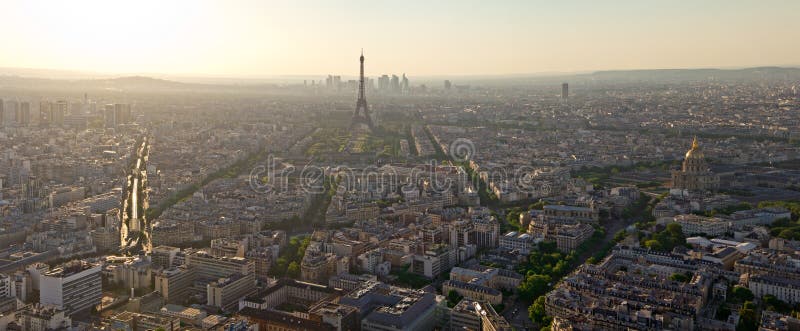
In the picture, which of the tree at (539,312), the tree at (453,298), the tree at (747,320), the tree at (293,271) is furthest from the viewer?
the tree at (293,271)

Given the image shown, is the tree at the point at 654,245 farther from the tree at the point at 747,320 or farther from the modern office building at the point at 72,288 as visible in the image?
the modern office building at the point at 72,288

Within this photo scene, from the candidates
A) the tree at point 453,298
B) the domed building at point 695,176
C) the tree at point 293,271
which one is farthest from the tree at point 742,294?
the domed building at point 695,176

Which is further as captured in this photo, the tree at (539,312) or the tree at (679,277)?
the tree at (679,277)

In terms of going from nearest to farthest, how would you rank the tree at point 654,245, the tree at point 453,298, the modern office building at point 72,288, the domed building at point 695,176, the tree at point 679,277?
the modern office building at point 72,288 < the tree at point 453,298 < the tree at point 679,277 < the tree at point 654,245 < the domed building at point 695,176

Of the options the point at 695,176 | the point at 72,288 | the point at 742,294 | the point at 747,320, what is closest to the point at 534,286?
the point at 747,320

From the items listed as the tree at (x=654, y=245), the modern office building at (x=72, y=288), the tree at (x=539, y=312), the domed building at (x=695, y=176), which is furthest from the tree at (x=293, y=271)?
the domed building at (x=695, y=176)

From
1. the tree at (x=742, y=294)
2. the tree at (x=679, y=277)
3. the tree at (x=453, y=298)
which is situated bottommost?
the tree at (x=453, y=298)

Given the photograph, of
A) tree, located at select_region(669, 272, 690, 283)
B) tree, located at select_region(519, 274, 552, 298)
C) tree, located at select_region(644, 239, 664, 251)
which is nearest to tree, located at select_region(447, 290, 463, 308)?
tree, located at select_region(519, 274, 552, 298)

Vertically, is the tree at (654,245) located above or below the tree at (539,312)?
above
